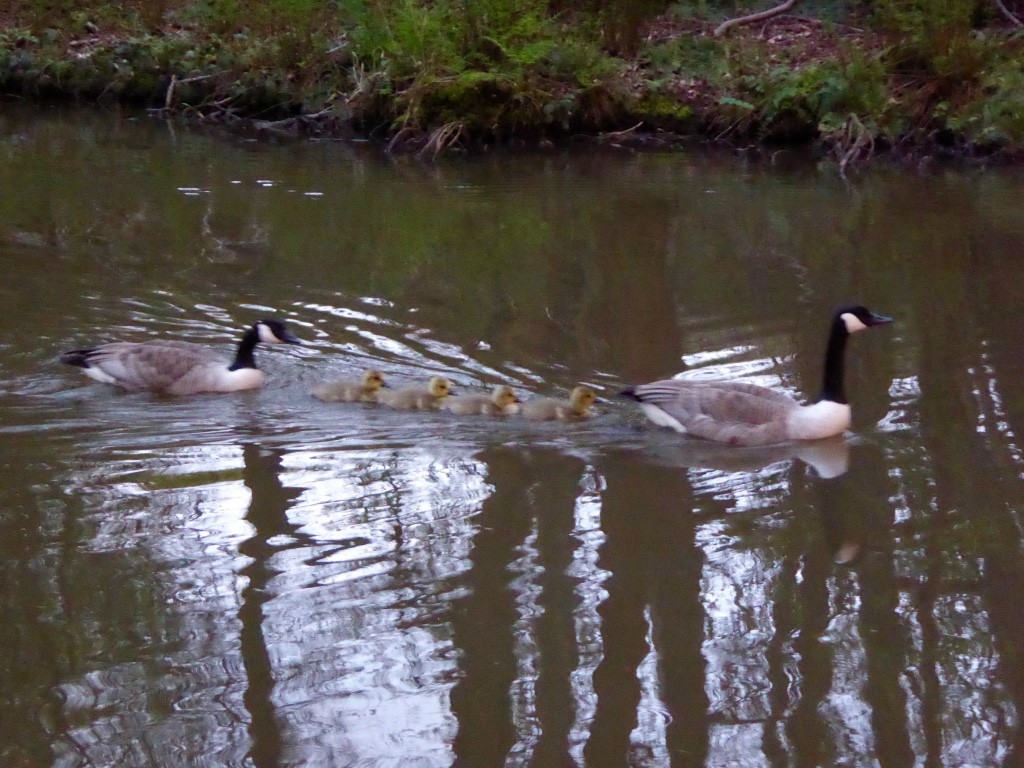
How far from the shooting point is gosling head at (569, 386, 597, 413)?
7.57m

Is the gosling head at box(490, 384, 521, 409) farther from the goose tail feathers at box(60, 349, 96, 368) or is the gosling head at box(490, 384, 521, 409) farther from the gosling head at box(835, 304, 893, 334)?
the goose tail feathers at box(60, 349, 96, 368)

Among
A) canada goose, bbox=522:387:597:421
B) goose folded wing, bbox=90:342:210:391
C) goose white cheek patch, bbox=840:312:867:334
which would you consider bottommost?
canada goose, bbox=522:387:597:421

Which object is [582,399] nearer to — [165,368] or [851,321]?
[851,321]

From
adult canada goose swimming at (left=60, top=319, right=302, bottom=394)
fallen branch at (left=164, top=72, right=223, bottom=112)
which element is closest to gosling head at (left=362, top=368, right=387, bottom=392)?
adult canada goose swimming at (left=60, top=319, right=302, bottom=394)

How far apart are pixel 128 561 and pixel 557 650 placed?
1.89 m

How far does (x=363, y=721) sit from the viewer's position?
424cm

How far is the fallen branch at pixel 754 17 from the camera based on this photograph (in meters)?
21.8

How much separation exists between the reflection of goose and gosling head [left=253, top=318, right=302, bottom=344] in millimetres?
2633

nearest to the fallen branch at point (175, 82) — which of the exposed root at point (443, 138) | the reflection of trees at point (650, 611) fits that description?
the exposed root at point (443, 138)

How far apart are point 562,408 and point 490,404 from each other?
0.43 meters

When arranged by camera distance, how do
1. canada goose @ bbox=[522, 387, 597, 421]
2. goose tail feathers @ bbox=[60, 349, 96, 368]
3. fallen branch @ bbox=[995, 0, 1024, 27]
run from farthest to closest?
fallen branch @ bbox=[995, 0, 1024, 27], goose tail feathers @ bbox=[60, 349, 96, 368], canada goose @ bbox=[522, 387, 597, 421]

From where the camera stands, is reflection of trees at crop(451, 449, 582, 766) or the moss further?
the moss

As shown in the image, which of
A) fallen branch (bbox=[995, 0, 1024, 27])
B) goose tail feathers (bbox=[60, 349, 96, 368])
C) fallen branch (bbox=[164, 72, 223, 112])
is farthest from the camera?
fallen branch (bbox=[164, 72, 223, 112])

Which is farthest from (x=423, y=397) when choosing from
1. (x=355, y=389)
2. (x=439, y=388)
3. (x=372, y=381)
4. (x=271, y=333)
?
(x=271, y=333)
